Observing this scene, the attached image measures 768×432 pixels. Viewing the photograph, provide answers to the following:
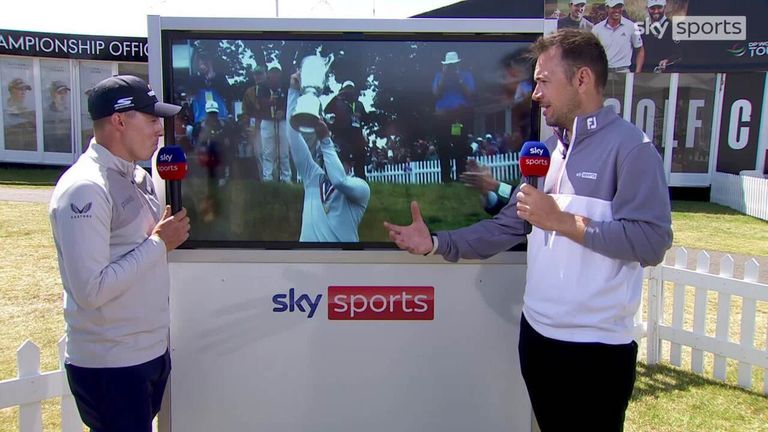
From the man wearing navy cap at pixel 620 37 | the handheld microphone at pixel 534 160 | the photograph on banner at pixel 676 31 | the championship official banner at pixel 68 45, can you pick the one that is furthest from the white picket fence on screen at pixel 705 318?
the championship official banner at pixel 68 45

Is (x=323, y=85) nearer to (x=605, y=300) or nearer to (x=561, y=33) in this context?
(x=561, y=33)

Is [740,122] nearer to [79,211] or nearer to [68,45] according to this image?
[79,211]

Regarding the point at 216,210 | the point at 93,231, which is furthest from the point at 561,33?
the point at 93,231

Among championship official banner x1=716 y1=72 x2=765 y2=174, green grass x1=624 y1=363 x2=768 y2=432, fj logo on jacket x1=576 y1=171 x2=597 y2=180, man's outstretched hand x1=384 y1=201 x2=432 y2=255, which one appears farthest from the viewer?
championship official banner x1=716 y1=72 x2=765 y2=174

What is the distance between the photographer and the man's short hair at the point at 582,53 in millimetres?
2047

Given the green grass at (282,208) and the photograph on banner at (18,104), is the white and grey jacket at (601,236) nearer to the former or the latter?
the green grass at (282,208)

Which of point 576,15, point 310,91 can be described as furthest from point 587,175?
point 576,15

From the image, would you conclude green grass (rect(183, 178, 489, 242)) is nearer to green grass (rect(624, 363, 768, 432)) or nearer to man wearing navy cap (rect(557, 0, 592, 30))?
green grass (rect(624, 363, 768, 432))

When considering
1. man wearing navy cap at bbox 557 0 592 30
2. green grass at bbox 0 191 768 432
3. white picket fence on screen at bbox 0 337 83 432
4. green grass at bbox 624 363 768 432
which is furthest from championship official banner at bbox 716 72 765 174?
white picket fence on screen at bbox 0 337 83 432

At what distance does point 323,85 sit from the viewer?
244 centimetres

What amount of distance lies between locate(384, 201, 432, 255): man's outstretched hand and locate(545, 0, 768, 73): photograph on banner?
533 inches

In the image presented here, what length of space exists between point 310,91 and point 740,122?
631 inches

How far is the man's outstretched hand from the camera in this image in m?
2.39

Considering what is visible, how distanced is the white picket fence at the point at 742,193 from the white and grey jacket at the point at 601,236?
1214cm
